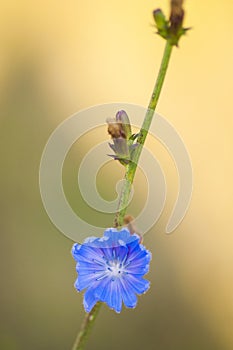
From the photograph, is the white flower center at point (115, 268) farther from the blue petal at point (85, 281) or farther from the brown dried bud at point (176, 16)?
the brown dried bud at point (176, 16)

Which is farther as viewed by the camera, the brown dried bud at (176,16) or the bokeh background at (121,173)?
the bokeh background at (121,173)

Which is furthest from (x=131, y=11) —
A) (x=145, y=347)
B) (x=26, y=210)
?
(x=145, y=347)

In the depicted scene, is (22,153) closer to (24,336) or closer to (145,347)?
(24,336)

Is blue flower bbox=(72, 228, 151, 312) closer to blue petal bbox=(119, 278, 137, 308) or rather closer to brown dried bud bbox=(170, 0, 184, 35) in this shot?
blue petal bbox=(119, 278, 137, 308)

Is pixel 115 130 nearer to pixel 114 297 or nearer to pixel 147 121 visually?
pixel 147 121

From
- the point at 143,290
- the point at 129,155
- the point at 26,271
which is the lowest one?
the point at 143,290

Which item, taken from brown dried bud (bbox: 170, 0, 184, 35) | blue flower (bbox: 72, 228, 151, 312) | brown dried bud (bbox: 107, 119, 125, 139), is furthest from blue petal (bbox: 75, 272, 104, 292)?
brown dried bud (bbox: 170, 0, 184, 35)

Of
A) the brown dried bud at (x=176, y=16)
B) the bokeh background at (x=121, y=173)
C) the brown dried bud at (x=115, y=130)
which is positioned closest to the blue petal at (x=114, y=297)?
the brown dried bud at (x=115, y=130)
